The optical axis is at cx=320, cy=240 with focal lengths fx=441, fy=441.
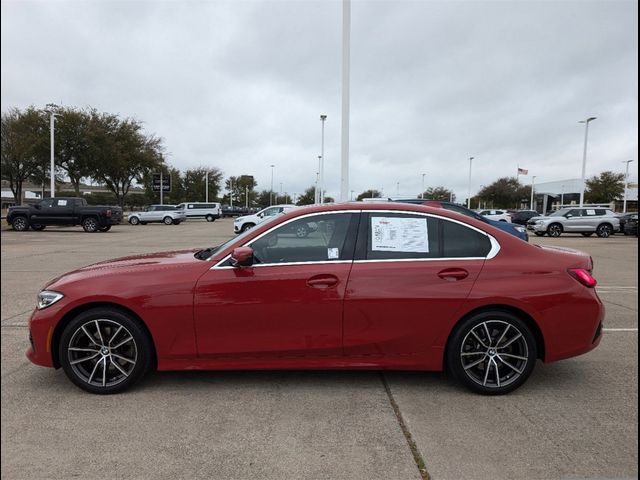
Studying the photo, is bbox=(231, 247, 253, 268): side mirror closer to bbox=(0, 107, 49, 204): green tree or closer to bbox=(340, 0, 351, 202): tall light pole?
bbox=(340, 0, 351, 202): tall light pole

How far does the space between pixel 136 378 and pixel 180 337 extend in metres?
0.52

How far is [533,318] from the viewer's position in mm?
3664

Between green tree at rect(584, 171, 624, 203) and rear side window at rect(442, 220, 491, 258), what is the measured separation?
7204 cm

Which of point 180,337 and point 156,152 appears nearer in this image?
point 180,337

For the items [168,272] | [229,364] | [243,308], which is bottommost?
[229,364]

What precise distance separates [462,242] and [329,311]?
1307 mm

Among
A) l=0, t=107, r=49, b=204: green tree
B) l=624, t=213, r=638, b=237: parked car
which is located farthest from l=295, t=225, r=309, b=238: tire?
l=0, t=107, r=49, b=204: green tree

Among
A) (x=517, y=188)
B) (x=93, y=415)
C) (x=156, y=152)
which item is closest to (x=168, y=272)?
(x=93, y=415)

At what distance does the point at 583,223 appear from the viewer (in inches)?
981

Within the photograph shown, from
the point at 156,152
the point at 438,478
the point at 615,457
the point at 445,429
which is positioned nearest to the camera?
the point at 438,478

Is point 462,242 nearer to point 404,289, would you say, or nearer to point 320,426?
point 404,289

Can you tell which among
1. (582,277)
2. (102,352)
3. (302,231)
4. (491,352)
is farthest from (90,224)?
(582,277)

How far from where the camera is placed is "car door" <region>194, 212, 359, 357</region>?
11.6ft

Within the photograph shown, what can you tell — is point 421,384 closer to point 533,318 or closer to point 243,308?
point 533,318
